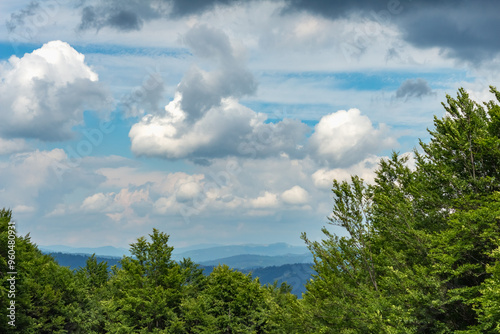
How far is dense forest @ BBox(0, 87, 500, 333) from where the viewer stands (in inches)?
777

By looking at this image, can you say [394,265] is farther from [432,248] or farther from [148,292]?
[148,292]

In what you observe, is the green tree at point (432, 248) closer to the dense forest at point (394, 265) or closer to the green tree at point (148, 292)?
the dense forest at point (394, 265)

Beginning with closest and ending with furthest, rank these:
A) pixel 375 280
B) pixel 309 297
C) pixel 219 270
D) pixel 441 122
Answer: pixel 441 122
pixel 375 280
pixel 309 297
pixel 219 270

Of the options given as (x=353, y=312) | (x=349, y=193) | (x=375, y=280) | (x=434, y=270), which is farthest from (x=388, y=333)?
(x=349, y=193)

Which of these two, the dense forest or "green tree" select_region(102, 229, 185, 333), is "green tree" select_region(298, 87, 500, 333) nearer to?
the dense forest

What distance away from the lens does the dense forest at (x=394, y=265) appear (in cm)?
1973

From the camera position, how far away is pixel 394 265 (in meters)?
24.7

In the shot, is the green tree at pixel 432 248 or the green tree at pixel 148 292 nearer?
the green tree at pixel 432 248

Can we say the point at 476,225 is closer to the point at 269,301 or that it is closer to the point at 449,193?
the point at 449,193

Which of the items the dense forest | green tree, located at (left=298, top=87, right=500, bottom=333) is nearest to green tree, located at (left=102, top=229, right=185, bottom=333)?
the dense forest

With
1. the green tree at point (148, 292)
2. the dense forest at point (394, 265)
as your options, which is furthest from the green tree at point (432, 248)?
the green tree at point (148, 292)

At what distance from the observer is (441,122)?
1010 inches

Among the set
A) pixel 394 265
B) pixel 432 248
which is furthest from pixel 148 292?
pixel 432 248

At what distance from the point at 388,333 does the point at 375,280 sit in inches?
330
